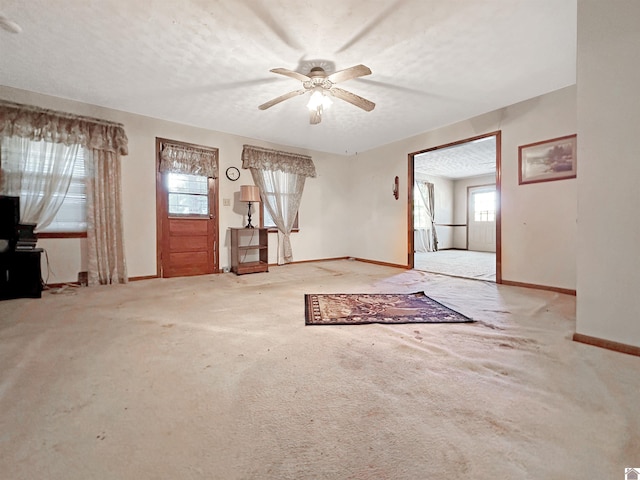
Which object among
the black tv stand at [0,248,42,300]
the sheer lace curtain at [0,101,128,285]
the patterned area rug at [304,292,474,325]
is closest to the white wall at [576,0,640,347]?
the patterned area rug at [304,292,474,325]

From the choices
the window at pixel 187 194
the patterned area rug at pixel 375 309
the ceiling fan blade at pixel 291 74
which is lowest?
the patterned area rug at pixel 375 309

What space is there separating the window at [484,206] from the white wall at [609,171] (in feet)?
22.8

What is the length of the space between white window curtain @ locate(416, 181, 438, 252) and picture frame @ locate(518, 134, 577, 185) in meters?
4.51

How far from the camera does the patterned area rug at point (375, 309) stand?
2.26 meters

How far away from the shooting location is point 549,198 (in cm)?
333

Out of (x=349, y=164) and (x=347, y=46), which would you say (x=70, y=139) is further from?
(x=349, y=164)

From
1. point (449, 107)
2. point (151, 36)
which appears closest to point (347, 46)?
point (151, 36)

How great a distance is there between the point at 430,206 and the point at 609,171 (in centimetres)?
674

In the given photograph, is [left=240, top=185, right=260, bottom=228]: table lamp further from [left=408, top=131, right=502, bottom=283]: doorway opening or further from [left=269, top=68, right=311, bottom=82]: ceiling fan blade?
[left=408, top=131, right=502, bottom=283]: doorway opening

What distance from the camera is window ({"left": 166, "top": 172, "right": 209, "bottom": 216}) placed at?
4195mm

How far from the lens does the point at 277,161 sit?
520 centimetres

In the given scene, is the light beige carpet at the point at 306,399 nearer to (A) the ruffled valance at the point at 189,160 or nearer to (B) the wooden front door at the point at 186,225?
(B) the wooden front door at the point at 186,225

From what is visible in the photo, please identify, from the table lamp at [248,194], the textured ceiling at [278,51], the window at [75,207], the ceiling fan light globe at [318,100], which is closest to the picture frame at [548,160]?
the textured ceiling at [278,51]

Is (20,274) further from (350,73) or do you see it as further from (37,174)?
(350,73)
